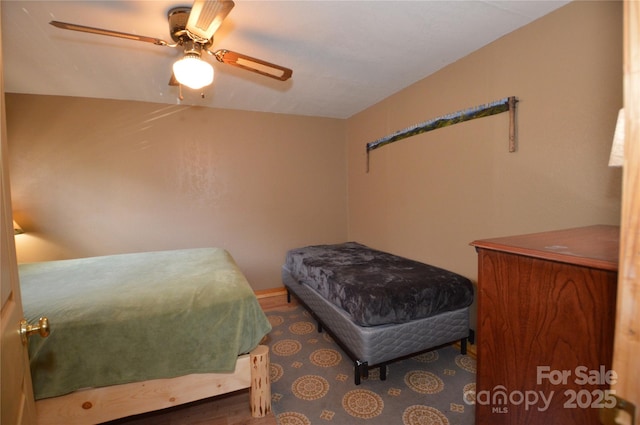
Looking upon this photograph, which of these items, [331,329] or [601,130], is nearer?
[601,130]

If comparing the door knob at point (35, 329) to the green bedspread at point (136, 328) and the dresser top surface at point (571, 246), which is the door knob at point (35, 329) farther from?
the dresser top surface at point (571, 246)

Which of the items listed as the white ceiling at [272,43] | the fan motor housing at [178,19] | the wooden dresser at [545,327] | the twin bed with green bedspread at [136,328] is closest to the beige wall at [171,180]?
the white ceiling at [272,43]

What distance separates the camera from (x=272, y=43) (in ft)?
6.66

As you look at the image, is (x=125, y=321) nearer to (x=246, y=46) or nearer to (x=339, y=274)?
(x=339, y=274)

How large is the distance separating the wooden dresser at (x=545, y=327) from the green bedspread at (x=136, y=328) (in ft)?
3.74

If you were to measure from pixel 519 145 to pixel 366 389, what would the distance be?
77.3 inches

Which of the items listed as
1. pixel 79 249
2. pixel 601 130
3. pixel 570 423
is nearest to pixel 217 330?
pixel 570 423

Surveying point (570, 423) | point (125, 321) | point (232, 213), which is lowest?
point (570, 423)

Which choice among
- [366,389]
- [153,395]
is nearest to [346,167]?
[366,389]

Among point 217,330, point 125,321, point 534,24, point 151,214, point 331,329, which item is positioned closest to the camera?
point 125,321

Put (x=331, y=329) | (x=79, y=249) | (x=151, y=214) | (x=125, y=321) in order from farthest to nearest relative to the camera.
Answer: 1. (x=151, y=214)
2. (x=79, y=249)
3. (x=331, y=329)
4. (x=125, y=321)

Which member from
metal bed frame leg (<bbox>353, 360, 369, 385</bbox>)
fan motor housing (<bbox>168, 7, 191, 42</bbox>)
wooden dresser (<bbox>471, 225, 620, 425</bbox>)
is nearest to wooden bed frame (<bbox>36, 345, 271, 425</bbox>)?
metal bed frame leg (<bbox>353, 360, 369, 385</bbox>)

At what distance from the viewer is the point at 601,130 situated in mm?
1533

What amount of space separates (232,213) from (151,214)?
906 mm
